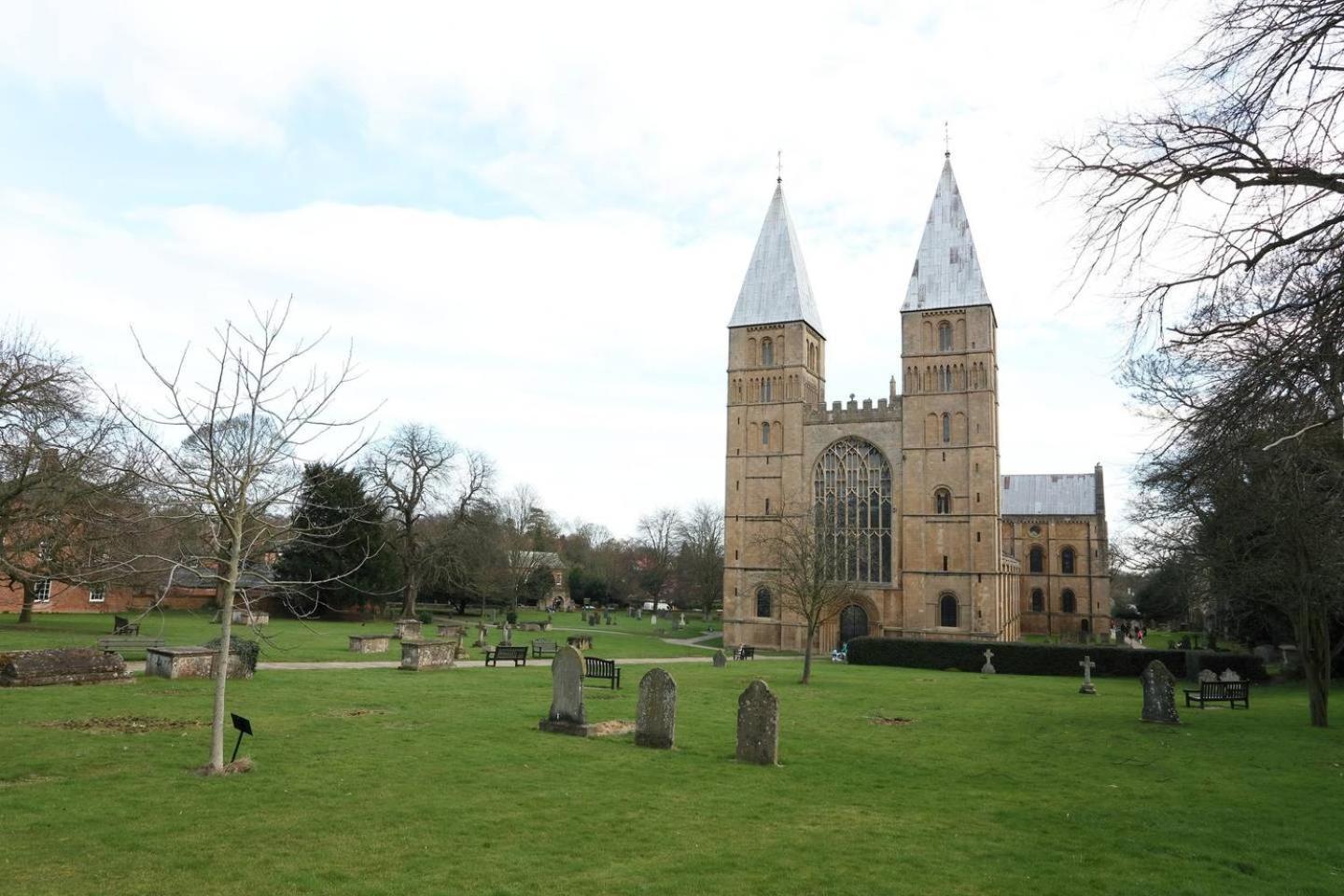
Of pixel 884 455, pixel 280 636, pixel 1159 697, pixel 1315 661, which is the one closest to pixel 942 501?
pixel 884 455

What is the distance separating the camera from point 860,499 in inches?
1934

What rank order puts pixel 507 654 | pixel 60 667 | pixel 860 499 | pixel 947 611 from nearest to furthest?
pixel 60 667, pixel 507 654, pixel 947 611, pixel 860 499

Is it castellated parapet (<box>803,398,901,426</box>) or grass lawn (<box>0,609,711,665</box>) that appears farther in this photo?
castellated parapet (<box>803,398,901,426</box>)

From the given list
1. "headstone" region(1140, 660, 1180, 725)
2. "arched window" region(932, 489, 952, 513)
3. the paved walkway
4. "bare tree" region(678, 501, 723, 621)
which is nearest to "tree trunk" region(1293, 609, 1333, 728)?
"headstone" region(1140, 660, 1180, 725)

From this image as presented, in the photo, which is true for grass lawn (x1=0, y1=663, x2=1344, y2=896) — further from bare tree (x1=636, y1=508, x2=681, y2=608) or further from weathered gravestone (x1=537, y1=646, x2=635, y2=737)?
bare tree (x1=636, y1=508, x2=681, y2=608)

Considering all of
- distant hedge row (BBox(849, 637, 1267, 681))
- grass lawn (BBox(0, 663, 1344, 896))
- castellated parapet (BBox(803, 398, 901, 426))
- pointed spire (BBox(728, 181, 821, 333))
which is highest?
pointed spire (BBox(728, 181, 821, 333))

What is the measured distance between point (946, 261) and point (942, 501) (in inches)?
514

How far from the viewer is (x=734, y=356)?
51.8m

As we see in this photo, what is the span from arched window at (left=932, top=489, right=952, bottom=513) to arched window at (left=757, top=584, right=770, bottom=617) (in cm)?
1011

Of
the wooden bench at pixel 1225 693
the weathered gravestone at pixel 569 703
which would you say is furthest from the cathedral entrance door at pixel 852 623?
the weathered gravestone at pixel 569 703

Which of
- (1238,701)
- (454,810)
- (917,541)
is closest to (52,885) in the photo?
(454,810)

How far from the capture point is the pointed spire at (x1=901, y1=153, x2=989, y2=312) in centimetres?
4784

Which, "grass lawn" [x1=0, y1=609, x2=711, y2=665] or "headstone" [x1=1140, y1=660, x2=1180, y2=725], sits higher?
"headstone" [x1=1140, y1=660, x2=1180, y2=725]

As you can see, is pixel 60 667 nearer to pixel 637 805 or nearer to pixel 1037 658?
pixel 637 805
